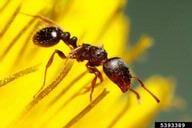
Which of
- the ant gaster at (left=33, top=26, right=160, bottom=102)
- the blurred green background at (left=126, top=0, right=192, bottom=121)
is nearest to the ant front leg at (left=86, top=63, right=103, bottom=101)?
the ant gaster at (left=33, top=26, right=160, bottom=102)

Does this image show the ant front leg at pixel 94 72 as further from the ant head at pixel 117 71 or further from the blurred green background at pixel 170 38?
the blurred green background at pixel 170 38

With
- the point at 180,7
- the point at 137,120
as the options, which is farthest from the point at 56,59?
the point at 180,7

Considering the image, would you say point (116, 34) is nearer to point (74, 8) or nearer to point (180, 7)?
point (74, 8)

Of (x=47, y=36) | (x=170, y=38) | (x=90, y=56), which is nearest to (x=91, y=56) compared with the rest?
(x=90, y=56)

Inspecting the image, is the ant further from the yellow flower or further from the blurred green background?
the blurred green background

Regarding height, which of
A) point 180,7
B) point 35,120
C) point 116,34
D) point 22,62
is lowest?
point 35,120

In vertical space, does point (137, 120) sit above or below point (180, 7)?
below

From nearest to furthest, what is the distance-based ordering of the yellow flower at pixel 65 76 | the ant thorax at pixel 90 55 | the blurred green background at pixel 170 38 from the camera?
the yellow flower at pixel 65 76, the ant thorax at pixel 90 55, the blurred green background at pixel 170 38

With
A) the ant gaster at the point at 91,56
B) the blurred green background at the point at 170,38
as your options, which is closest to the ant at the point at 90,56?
the ant gaster at the point at 91,56
